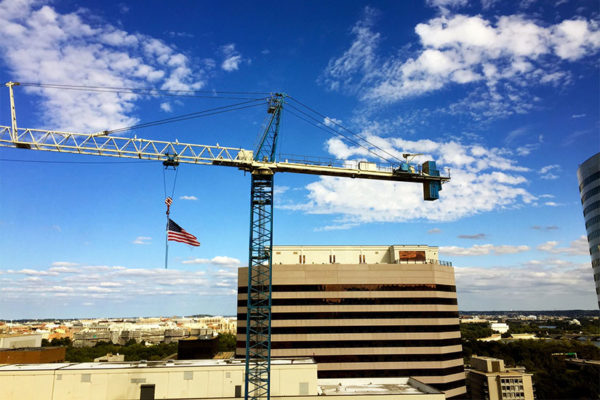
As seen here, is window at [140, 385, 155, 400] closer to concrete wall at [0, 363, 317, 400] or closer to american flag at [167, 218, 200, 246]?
concrete wall at [0, 363, 317, 400]

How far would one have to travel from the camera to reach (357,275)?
80625 mm

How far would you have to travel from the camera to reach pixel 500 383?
97.2 meters

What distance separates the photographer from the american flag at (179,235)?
45.4m

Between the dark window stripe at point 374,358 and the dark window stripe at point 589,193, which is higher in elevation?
the dark window stripe at point 589,193

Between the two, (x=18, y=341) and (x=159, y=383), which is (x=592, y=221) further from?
(x=18, y=341)

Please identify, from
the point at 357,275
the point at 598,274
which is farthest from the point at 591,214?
the point at 357,275

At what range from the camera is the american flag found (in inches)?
1786

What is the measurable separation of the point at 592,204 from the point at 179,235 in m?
103

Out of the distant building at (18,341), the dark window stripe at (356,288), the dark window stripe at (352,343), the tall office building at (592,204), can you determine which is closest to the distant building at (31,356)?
the distant building at (18,341)

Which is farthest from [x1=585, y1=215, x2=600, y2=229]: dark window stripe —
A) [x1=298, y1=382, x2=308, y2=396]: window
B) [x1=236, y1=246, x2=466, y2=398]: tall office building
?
[x1=298, y1=382, x2=308, y2=396]: window

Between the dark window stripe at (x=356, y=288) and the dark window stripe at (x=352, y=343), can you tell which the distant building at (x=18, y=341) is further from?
the dark window stripe at (x=356, y=288)

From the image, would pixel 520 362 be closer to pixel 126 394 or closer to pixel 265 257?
pixel 265 257

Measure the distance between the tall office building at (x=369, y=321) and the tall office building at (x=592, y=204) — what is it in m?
44.0

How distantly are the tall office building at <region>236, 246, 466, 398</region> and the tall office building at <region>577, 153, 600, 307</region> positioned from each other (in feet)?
145
